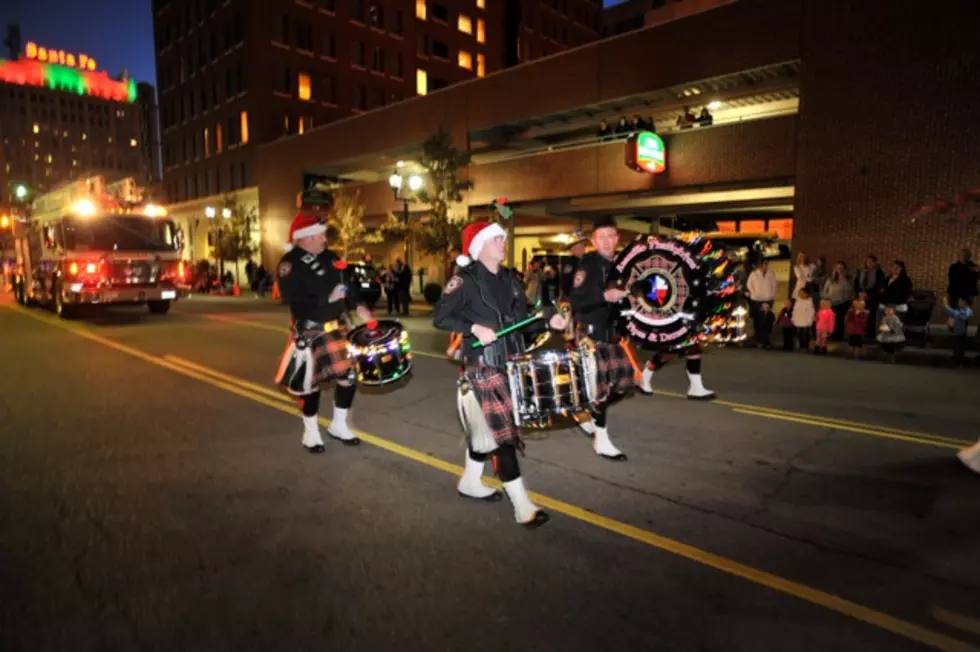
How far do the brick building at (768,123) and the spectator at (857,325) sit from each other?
15.3 feet

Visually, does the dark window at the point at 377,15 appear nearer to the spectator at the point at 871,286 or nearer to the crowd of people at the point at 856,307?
the crowd of people at the point at 856,307

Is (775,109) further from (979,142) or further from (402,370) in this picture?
(402,370)

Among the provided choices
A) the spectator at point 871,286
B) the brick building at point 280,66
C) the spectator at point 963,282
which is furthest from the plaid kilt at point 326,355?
the brick building at point 280,66

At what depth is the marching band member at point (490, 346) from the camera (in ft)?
13.4

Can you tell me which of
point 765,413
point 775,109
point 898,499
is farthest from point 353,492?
point 775,109

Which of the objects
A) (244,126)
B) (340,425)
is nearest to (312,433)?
(340,425)

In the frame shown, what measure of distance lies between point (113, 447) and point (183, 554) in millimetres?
2713

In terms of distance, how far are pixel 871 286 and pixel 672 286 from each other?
27.8ft

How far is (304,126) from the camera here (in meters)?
45.3

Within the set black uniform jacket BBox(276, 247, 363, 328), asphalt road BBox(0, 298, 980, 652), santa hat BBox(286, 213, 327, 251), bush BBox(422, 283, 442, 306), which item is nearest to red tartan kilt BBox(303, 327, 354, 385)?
black uniform jacket BBox(276, 247, 363, 328)

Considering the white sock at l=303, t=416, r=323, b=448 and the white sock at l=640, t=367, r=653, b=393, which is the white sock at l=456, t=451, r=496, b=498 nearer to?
the white sock at l=303, t=416, r=323, b=448

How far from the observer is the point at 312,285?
5.55 meters

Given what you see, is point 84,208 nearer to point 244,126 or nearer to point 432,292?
point 432,292

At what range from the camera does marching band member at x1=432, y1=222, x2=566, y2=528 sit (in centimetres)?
409
